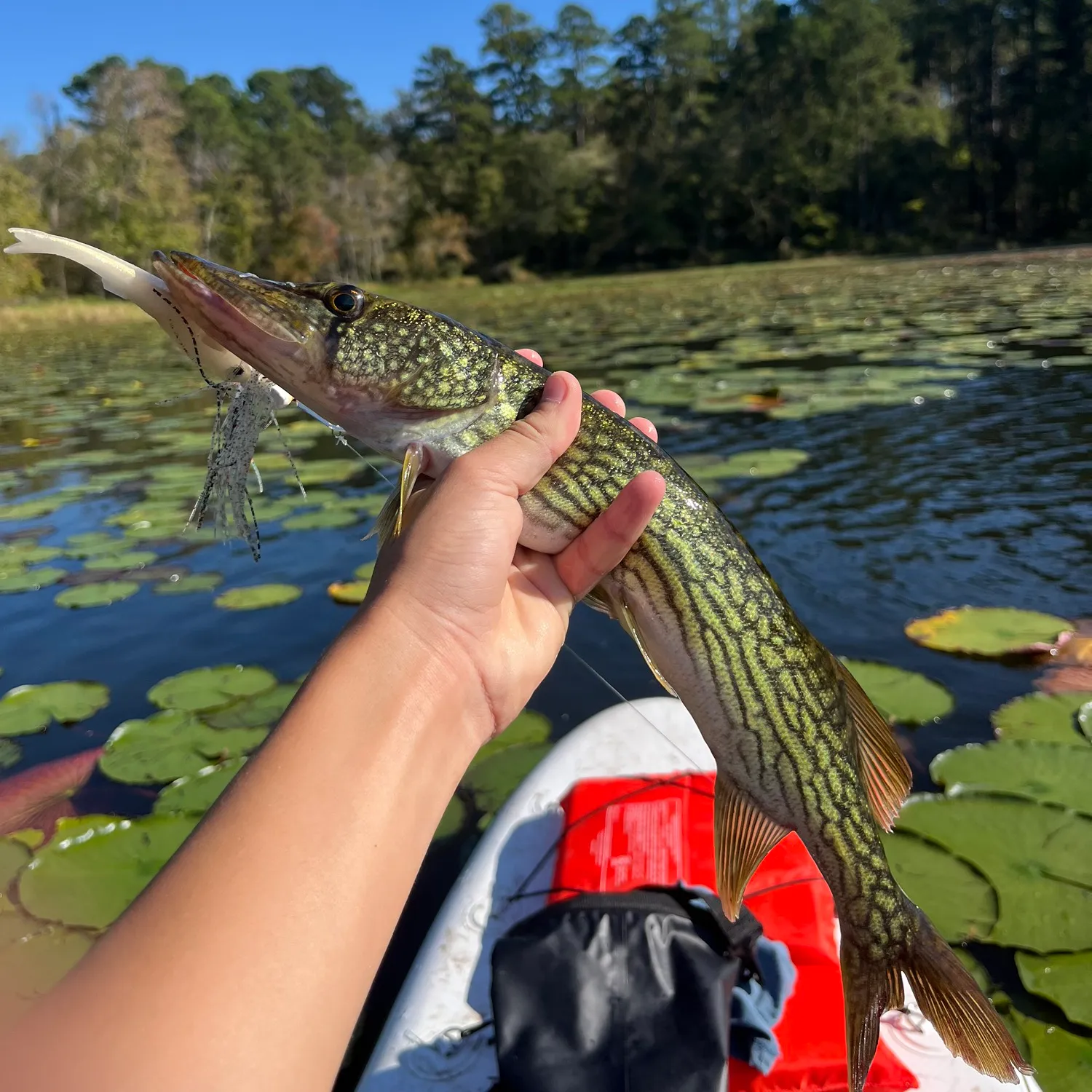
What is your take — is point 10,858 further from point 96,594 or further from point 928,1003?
point 928,1003

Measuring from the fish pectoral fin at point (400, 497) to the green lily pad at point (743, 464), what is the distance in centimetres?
409

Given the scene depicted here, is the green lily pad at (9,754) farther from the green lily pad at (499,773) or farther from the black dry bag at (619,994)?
the black dry bag at (619,994)

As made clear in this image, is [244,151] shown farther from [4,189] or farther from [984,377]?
[984,377]

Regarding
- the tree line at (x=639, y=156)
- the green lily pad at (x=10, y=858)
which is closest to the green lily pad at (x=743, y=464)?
the green lily pad at (x=10, y=858)

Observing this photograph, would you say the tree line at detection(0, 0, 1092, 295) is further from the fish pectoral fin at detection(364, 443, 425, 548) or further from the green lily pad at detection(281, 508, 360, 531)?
the fish pectoral fin at detection(364, 443, 425, 548)

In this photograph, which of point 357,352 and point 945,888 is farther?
point 945,888

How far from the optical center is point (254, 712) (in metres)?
3.38

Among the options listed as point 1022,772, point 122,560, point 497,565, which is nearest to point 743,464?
point 1022,772

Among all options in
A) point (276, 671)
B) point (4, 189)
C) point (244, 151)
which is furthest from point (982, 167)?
point (276, 671)

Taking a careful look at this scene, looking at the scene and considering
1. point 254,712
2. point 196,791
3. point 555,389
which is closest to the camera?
point 555,389

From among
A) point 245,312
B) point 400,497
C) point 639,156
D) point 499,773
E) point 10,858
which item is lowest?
point 499,773

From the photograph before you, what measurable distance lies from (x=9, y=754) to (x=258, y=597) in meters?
1.50

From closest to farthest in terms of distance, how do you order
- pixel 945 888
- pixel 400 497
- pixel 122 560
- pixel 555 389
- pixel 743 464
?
pixel 400 497
pixel 555 389
pixel 945 888
pixel 122 560
pixel 743 464

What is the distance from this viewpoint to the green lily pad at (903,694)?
3090 millimetres
